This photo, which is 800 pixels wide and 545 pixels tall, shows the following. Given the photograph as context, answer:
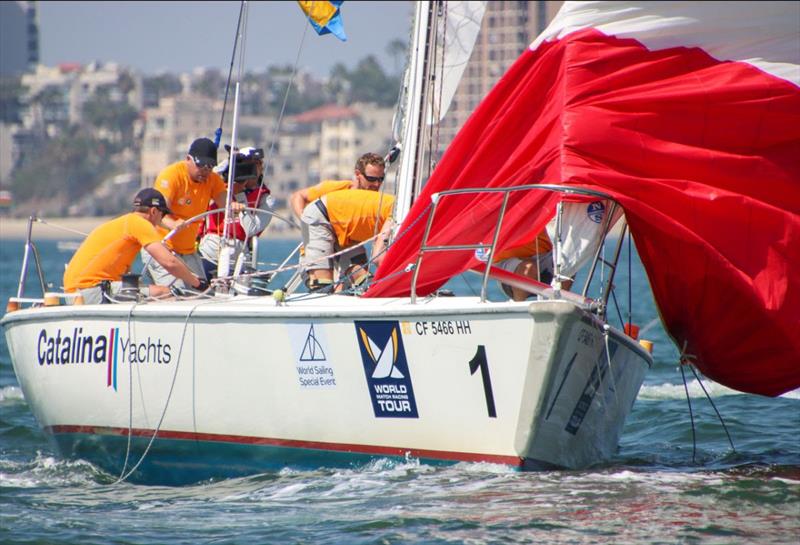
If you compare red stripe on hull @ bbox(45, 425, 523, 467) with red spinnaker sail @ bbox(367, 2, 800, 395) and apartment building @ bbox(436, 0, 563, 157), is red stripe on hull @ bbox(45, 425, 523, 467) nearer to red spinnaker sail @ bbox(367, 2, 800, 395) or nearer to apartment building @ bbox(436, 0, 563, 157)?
red spinnaker sail @ bbox(367, 2, 800, 395)

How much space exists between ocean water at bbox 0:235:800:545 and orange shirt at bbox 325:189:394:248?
2.02 metres

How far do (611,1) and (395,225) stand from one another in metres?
2.29

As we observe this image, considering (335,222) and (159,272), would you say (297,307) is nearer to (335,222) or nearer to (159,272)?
(335,222)

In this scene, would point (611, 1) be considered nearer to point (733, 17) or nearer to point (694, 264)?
point (733, 17)

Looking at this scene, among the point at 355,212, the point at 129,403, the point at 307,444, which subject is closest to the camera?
the point at 307,444

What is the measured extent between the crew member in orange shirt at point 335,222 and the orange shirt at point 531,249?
147cm

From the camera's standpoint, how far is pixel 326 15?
10.9m

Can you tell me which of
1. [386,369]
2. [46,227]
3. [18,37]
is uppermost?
[18,37]

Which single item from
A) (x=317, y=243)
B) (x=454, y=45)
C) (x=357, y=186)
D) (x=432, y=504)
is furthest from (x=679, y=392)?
(x=432, y=504)

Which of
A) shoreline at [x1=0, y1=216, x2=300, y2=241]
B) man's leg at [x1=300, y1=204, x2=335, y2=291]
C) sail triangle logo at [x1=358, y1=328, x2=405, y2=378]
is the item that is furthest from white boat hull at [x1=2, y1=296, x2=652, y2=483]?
shoreline at [x1=0, y1=216, x2=300, y2=241]

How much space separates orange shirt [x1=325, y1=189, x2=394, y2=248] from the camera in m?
10.2

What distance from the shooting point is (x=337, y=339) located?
28.4ft

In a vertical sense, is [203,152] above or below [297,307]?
above

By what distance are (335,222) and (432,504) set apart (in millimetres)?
2892
